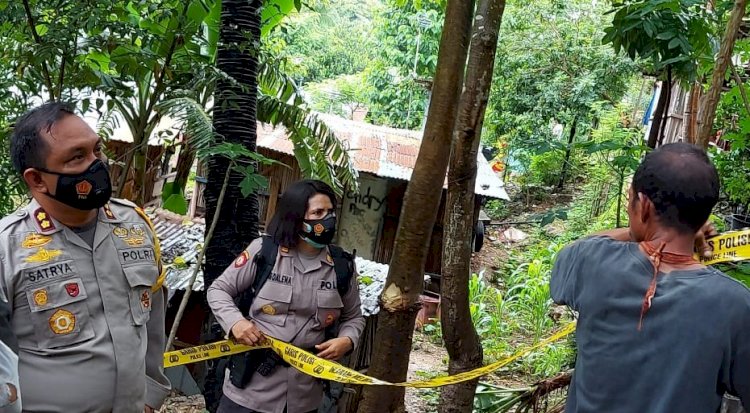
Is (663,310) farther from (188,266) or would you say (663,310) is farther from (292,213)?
(188,266)

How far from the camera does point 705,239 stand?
6.14 feet

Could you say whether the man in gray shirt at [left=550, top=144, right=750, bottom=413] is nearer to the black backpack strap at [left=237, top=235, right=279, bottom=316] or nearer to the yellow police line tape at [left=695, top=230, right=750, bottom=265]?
the yellow police line tape at [left=695, top=230, right=750, bottom=265]

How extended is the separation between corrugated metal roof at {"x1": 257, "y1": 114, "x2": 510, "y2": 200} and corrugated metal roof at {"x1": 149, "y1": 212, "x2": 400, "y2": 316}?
2.56 m

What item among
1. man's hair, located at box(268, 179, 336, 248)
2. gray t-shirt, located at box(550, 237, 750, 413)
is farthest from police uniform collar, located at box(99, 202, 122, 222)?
gray t-shirt, located at box(550, 237, 750, 413)

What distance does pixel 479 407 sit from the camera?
4.87 meters

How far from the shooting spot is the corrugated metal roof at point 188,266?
19.4 ft

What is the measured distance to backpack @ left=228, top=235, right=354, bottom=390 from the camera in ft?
9.36

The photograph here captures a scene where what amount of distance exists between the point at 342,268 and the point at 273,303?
35 cm

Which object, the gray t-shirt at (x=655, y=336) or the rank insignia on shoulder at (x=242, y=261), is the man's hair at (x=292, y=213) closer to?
the rank insignia on shoulder at (x=242, y=261)

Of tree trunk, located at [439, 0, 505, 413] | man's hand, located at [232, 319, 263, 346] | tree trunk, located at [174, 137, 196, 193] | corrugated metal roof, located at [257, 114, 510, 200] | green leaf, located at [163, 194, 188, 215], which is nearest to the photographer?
man's hand, located at [232, 319, 263, 346]

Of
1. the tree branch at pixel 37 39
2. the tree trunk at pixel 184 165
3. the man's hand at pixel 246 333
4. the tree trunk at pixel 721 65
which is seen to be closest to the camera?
the tree trunk at pixel 721 65

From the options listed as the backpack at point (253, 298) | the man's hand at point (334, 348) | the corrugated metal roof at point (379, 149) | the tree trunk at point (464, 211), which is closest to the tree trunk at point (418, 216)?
the man's hand at point (334, 348)

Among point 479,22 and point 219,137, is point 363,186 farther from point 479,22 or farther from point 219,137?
point 479,22

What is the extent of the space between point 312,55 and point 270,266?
20.1 meters
